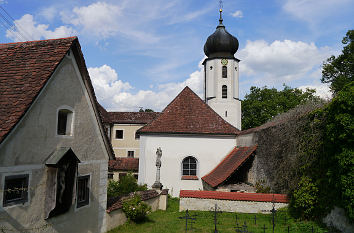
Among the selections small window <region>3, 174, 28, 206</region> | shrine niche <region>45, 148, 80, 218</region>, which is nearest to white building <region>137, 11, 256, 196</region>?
shrine niche <region>45, 148, 80, 218</region>

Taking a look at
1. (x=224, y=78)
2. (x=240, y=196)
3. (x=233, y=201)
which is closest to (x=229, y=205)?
(x=233, y=201)

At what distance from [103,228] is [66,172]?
3518 mm

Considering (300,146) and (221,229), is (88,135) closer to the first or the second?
(221,229)

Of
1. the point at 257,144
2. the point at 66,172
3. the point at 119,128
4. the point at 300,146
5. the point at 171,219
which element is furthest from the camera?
the point at 119,128

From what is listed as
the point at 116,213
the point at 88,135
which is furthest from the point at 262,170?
the point at 88,135

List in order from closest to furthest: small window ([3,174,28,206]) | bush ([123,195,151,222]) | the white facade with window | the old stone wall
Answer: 1. small window ([3,174,28,206])
2. bush ([123,195,151,222])
3. the old stone wall
4. the white facade with window

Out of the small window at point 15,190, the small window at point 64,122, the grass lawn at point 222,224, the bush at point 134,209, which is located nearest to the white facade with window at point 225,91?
the grass lawn at point 222,224

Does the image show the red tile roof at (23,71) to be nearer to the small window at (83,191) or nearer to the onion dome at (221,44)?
the small window at (83,191)

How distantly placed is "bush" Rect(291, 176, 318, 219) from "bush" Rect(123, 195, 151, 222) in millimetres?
6275

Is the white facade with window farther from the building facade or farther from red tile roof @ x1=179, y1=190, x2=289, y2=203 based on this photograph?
the building facade

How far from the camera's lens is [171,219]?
12.9 m

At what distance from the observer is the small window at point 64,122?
9141mm

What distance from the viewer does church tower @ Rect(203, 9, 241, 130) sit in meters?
33.8

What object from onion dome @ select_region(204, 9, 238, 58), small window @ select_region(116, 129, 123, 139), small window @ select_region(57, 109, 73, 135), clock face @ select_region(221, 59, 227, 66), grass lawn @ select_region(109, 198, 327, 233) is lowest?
grass lawn @ select_region(109, 198, 327, 233)
